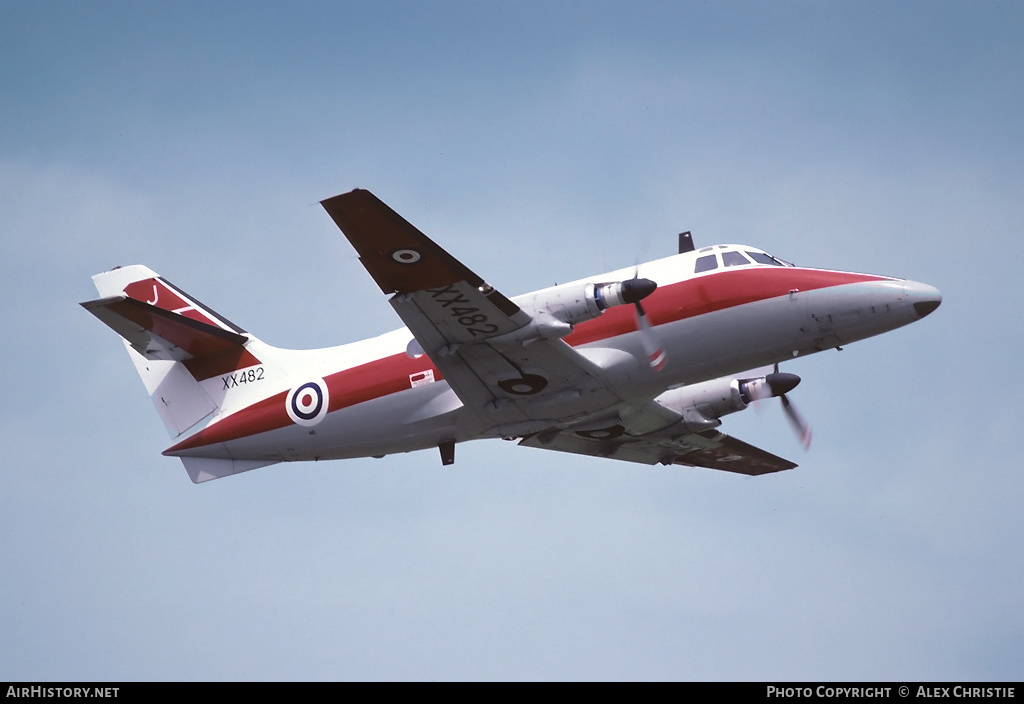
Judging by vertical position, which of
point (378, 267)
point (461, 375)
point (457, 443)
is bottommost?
point (457, 443)

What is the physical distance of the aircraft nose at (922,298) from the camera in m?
25.8

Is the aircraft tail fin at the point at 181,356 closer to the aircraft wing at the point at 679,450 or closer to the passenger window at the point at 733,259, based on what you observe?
the aircraft wing at the point at 679,450

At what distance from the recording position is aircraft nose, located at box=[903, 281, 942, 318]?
1015 inches

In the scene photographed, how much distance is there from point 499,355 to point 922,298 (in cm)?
1009

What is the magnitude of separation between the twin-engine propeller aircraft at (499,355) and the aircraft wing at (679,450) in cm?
27

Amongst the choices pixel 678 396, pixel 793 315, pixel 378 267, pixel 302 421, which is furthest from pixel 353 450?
pixel 793 315

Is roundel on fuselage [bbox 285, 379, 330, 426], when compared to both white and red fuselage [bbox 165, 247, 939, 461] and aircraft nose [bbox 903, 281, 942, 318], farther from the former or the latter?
aircraft nose [bbox 903, 281, 942, 318]

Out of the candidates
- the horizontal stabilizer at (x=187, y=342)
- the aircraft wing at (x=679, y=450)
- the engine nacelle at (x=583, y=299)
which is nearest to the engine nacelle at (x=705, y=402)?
the aircraft wing at (x=679, y=450)

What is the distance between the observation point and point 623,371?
1056 inches

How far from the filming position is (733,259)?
27047mm

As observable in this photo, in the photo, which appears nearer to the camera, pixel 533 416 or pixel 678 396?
pixel 533 416
